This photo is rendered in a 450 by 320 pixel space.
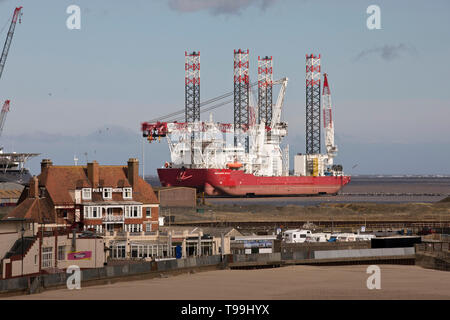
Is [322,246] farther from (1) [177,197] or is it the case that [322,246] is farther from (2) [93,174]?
(1) [177,197]

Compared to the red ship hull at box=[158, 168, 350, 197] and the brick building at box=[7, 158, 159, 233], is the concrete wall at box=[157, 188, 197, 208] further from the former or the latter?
the red ship hull at box=[158, 168, 350, 197]

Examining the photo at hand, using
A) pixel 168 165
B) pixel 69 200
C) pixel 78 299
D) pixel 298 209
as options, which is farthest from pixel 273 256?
pixel 168 165

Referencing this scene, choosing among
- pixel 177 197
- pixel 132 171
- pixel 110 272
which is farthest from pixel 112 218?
pixel 177 197

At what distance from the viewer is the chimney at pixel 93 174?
193 ft

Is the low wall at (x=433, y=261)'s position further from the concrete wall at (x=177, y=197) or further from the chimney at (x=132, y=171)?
the concrete wall at (x=177, y=197)

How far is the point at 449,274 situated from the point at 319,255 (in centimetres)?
879

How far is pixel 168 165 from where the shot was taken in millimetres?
194875

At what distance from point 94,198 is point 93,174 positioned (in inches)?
63.8

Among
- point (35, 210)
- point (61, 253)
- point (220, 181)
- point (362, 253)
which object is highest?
point (220, 181)

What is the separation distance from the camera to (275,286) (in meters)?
42.8

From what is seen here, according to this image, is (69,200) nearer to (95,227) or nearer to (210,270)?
(95,227)

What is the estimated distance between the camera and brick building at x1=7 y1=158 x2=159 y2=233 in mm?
57062

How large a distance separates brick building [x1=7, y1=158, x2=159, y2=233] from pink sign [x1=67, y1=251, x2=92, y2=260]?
929 cm

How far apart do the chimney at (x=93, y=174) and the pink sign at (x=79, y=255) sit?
41.0 feet
